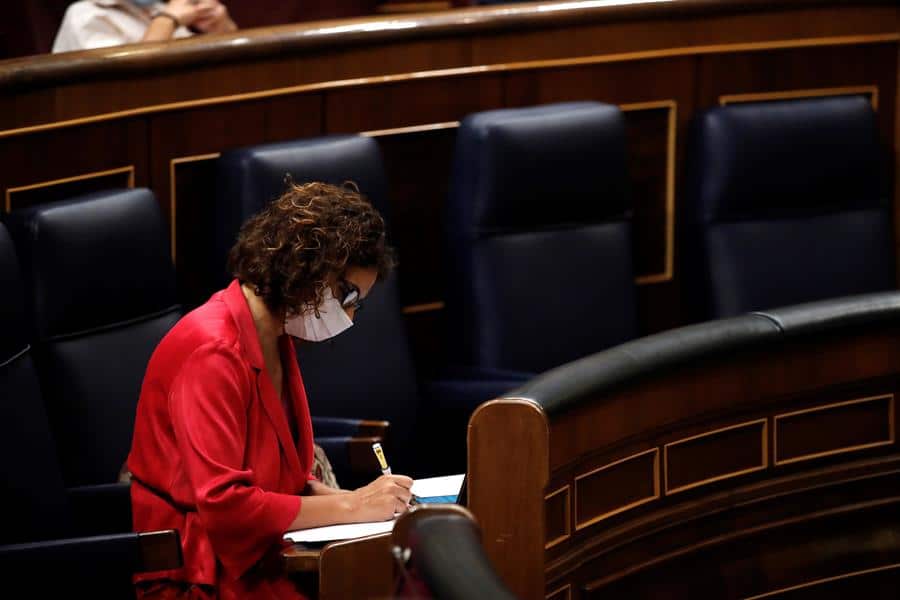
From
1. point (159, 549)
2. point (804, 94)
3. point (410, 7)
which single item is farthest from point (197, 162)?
point (804, 94)

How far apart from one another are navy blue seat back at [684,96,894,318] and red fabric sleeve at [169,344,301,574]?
93 centimetres

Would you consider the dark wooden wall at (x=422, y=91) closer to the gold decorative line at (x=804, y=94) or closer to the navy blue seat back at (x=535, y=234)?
the gold decorative line at (x=804, y=94)

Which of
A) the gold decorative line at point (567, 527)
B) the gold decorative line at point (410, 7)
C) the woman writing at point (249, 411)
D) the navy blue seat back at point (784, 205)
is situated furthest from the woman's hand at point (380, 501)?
the gold decorative line at point (410, 7)

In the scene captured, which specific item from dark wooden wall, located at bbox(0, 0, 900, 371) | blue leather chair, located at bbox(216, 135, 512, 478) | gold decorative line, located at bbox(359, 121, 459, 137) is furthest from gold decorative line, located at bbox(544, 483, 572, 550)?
gold decorative line, located at bbox(359, 121, 459, 137)

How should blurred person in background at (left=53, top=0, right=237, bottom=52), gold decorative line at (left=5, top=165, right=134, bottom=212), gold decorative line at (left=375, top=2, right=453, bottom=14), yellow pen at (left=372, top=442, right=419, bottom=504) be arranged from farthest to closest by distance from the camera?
gold decorative line at (left=375, top=2, right=453, bottom=14)
blurred person in background at (left=53, top=0, right=237, bottom=52)
gold decorative line at (left=5, top=165, right=134, bottom=212)
yellow pen at (left=372, top=442, right=419, bottom=504)

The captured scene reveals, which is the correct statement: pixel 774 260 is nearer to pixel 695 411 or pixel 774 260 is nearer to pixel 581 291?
pixel 581 291

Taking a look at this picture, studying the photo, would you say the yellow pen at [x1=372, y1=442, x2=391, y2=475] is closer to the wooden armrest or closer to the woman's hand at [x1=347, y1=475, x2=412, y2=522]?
the woman's hand at [x1=347, y1=475, x2=412, y2=522]

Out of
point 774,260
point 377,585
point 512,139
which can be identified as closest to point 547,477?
point 377,585

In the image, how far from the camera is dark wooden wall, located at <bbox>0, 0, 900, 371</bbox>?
1.57 m

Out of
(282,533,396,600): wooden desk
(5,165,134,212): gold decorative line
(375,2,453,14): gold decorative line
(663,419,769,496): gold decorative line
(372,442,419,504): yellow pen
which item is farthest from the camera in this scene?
(375,2,453,14): gold decorative line

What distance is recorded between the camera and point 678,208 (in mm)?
2057

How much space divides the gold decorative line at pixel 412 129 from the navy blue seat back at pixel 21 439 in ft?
2.01

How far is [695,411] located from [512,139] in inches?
20.3

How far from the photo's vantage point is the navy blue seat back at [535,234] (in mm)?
1750
